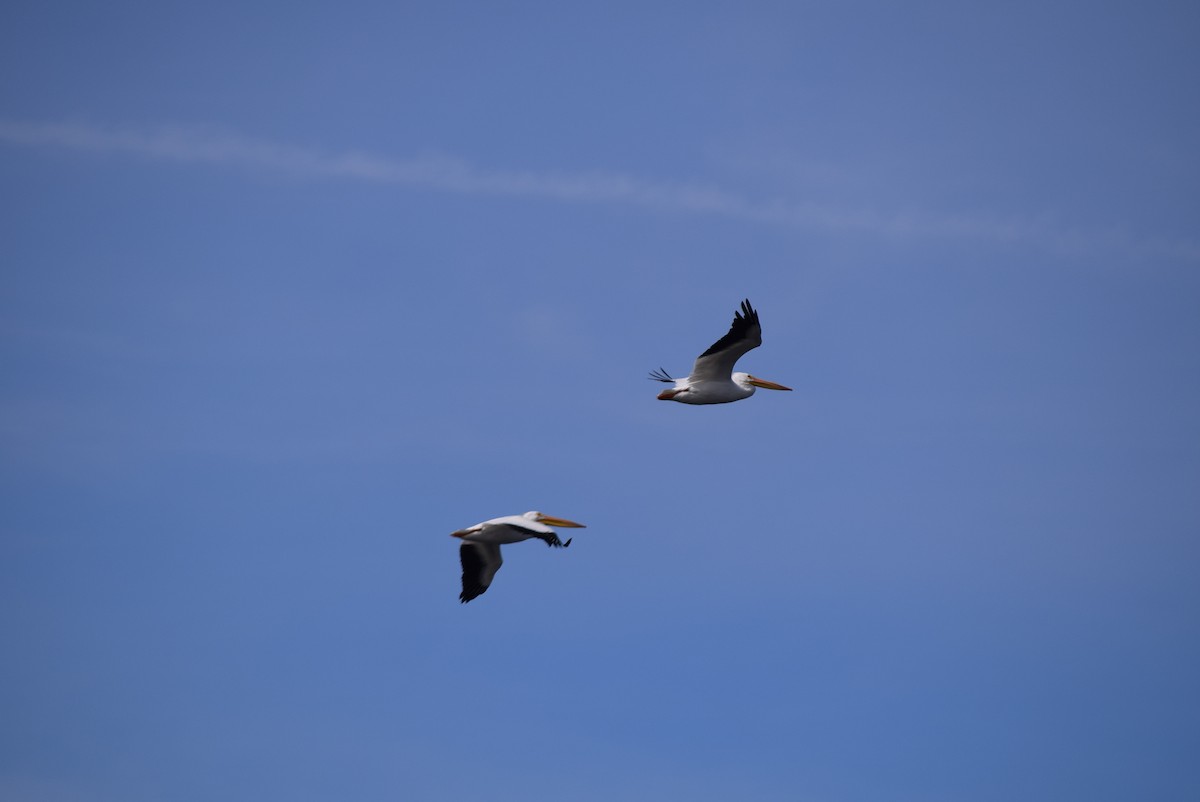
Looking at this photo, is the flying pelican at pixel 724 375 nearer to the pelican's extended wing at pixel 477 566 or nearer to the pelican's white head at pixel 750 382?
the pelican's white head at pixel 750 382

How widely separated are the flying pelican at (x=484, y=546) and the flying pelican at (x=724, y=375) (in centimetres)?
269

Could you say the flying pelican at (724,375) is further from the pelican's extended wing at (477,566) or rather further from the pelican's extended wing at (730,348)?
the pelican's extended wing at (477,566)

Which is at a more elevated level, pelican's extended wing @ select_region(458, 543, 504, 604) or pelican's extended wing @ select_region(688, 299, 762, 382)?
pelican's extended wing @ select_region(688, 299, 762, 382)

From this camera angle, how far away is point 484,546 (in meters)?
21.5

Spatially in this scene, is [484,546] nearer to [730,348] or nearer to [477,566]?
[477,566]

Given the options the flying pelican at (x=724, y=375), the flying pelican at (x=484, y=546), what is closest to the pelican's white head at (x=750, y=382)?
the flying pelican at (x=724, y=375)

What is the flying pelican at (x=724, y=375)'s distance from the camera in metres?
20.8

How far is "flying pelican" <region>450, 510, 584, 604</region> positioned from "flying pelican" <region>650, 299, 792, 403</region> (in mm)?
2690

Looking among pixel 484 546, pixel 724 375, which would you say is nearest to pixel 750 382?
pixel 724 375

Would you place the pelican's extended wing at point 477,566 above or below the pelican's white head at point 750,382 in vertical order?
below

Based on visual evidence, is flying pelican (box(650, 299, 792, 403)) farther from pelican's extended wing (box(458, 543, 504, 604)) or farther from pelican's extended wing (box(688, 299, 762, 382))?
pelican's extended wing (box(458, 543, 504, 604))

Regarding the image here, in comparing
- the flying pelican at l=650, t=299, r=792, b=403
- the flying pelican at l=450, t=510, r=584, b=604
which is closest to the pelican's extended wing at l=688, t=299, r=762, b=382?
the flying pelican at l=650, t=299, r=792, b=403

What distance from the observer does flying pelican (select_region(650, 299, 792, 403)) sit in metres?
20.8

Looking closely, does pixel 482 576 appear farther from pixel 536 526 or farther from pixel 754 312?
pixel 754 312
